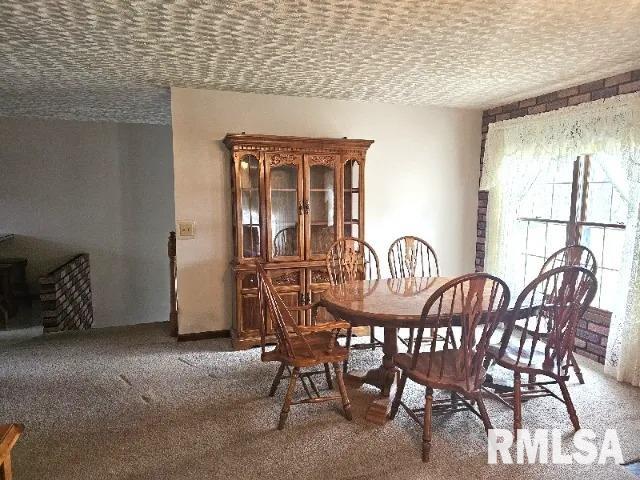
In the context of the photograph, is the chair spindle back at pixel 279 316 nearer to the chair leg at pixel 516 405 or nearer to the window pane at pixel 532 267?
the chair leg at pixel 516 405

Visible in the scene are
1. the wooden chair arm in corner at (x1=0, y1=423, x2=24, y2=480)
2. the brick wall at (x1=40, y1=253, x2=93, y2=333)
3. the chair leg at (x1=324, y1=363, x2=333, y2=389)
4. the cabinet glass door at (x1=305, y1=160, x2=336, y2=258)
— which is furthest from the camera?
the brick wall at (x1=40, y1=253, x2=93, y2=333)

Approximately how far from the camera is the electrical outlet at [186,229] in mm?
3617

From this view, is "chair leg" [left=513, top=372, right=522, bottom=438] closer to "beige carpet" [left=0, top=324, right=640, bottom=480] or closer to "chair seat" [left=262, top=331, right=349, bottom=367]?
"beige carpet" [left=0, top=324, right=640, bottom=480]

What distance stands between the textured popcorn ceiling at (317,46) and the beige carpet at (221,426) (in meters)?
2.19

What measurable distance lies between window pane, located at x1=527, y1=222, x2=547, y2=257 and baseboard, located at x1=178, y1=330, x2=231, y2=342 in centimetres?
295

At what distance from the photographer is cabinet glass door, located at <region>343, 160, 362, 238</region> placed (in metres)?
3.83

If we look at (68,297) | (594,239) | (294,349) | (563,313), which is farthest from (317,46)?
(68,297)

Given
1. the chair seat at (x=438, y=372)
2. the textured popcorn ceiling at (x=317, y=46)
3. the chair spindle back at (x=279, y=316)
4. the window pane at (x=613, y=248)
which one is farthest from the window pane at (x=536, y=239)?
the chair spindle back at (x=279, y=316)

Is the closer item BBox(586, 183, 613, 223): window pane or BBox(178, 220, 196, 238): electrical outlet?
BBox(586, 183, 613, 223): window pane

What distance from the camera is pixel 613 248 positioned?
323cm

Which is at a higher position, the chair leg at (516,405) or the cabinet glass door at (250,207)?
the cabinet glass door at (250,207)

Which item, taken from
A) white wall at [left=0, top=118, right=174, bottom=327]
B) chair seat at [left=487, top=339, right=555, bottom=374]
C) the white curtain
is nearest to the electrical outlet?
white wall at [left=0, top=118, right=174, bottom=327]

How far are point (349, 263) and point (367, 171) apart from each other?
3.71ft

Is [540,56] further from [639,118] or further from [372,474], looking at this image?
[372,474]
